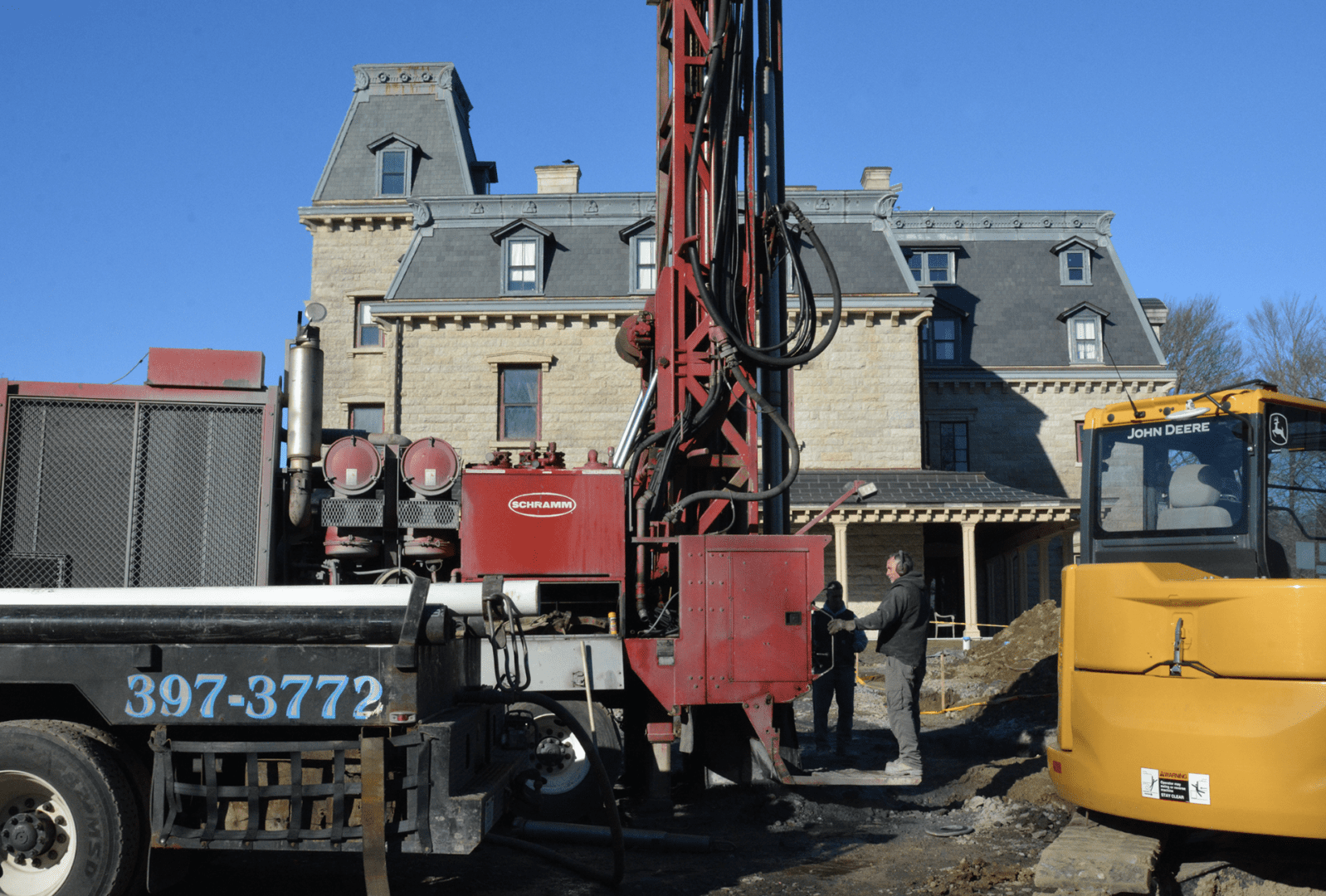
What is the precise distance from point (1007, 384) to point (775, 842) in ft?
77.6

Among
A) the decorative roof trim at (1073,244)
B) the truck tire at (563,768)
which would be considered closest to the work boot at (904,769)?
the truck tire at (563,768)

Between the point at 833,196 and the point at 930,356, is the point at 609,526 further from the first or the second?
the point at 930,356

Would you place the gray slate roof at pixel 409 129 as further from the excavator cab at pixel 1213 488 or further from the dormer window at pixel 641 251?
the excavator cab at pixel 1213 488

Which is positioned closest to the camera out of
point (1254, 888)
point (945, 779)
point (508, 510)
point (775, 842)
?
point (1254, 888)

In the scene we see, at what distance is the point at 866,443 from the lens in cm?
2498

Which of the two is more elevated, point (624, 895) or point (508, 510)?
point (508, 510)

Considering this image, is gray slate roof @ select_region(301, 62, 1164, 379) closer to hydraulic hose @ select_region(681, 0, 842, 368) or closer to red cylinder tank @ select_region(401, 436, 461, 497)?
hydraulic hose @ select_region(681, 0, 842, 368)

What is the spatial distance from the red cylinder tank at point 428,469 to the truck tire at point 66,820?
402cm

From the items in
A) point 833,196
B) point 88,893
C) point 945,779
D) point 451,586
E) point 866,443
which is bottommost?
point 945,779

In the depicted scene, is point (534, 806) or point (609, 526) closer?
point (534, 806)

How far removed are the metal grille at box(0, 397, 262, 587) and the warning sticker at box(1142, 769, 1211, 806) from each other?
589cm

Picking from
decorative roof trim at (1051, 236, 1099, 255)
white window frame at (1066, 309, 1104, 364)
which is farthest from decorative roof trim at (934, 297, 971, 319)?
decorative roof trim at (1051, 236, 1099, 255)

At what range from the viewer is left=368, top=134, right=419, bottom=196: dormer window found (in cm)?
2900

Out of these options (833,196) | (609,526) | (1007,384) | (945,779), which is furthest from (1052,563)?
(609,526)
